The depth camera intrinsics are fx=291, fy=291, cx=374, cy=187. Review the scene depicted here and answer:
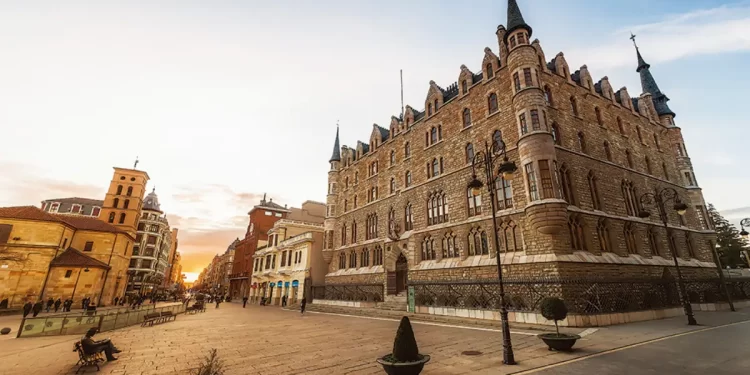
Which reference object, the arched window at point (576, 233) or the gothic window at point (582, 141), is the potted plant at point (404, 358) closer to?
the arched window at point (576, 233)

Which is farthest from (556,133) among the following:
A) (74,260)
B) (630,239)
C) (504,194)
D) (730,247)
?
(730,247)

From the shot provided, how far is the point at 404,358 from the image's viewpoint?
5.61m

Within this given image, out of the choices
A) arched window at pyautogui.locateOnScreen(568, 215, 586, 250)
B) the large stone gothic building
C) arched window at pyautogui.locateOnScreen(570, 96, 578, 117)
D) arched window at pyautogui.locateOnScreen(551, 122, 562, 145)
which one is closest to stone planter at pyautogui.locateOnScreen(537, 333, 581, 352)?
the large stone gothic building

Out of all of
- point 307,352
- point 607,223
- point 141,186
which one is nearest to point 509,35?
point 607,223

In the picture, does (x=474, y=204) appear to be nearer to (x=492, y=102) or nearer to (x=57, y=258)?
(x=492, y=102)

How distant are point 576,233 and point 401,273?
14.1 meters

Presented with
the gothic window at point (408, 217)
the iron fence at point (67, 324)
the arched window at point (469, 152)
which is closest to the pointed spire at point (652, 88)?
the arched window at point (469, 152)

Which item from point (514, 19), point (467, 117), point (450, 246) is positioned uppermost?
point (514, 19)

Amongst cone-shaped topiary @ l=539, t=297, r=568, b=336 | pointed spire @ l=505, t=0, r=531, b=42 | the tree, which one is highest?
pointed spire @ l=505, t=0, r=531, b=42

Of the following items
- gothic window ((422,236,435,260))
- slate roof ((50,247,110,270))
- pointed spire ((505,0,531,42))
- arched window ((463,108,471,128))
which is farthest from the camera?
slate roof ((50,247,110,270))

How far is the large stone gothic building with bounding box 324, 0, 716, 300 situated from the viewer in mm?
16422

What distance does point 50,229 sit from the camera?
2964 centimetres

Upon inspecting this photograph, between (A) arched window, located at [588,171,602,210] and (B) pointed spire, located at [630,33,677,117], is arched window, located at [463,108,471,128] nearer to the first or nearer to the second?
Result: (A) arched window, located at [588,171,602,210]

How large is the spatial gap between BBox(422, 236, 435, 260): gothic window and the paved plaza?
9697 mm
